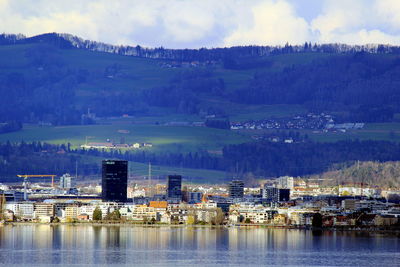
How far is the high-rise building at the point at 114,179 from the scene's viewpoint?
144m

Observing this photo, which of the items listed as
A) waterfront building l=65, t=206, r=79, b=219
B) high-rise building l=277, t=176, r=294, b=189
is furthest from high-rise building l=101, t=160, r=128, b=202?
high-rise building l=277, t=176, r=294, b=189

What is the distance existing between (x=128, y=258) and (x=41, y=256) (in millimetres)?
4466

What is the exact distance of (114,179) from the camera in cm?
14525

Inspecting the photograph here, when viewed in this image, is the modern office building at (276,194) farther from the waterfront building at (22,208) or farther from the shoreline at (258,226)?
the shoreline at (258,226)

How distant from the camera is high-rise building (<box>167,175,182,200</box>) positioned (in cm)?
14956

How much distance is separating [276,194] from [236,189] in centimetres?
476

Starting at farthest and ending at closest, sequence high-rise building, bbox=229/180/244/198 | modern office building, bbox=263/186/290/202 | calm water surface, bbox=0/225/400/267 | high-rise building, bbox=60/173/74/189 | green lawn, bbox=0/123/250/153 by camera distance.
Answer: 1. green lawn, bbox=0/123/250/153
2. high-rise building, bbox=60/173/74/189
3. high-rise building, bbox=229/180/244/198
4. modern office building, bbox=263/186/290/202
5. calm water surface, bbox=0/225/400/267

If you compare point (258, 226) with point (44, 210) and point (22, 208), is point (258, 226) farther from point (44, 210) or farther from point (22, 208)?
point (22, 208)

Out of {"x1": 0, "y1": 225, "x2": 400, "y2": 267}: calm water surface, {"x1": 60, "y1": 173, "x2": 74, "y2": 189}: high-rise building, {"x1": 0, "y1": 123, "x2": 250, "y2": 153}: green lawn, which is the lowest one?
{"x1": 0, "y1": 225, "x2": 400, "y2": 267}: calm water surface

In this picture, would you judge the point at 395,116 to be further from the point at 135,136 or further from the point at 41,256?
the point at 41,256

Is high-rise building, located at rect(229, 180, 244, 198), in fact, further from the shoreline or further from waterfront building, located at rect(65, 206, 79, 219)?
the shoreline

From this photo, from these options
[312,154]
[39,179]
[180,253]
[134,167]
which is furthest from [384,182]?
[180,253]

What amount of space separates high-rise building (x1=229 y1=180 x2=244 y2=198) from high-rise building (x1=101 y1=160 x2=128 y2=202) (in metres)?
12.1

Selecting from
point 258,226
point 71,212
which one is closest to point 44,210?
point 71,212
